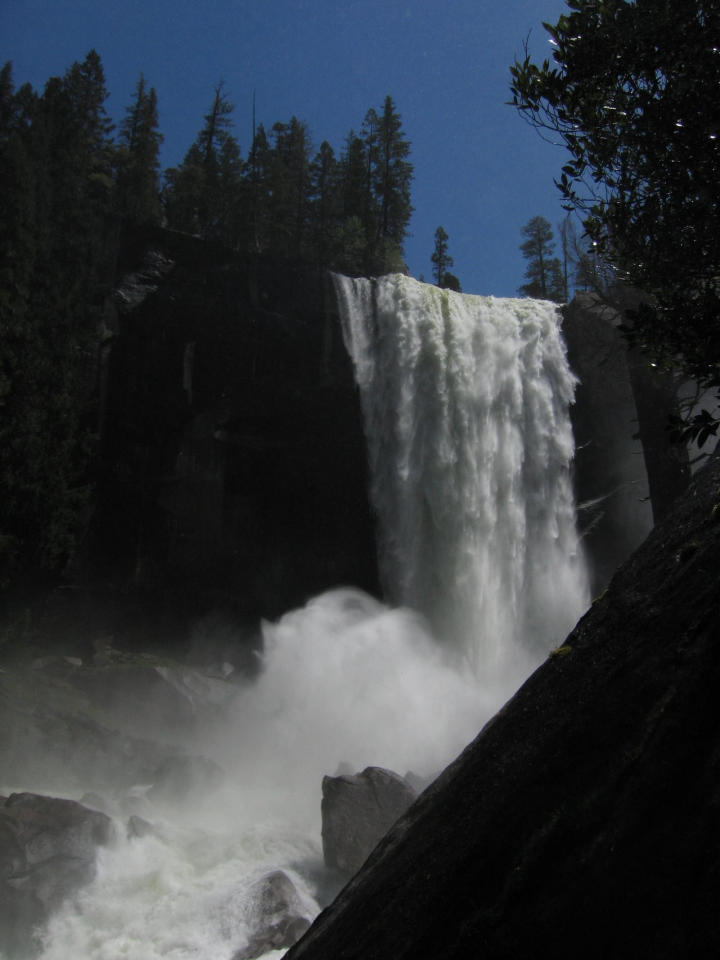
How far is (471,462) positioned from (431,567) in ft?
11.6

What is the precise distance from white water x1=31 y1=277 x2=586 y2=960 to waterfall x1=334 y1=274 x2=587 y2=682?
1.8 inches

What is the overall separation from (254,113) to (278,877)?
35954 mm

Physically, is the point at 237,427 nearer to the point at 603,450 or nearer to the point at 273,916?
the point at 603,450

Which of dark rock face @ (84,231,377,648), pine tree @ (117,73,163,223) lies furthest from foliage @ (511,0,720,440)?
pine tree @ (117,73,163,223)

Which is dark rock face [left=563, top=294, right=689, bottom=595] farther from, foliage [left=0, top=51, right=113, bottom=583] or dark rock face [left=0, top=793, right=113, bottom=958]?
dark rock face [left=0, top=793, right=113, bottom=958]

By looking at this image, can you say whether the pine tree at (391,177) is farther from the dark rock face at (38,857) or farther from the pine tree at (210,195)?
the dark rock face at (38,857)

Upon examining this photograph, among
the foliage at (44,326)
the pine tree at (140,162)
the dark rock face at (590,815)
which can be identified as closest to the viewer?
the dark rock face at (590,815)

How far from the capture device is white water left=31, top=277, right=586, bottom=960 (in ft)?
62.4

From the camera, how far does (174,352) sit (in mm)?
24656

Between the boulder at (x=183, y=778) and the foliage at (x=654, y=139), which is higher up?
the foliage at (x=654, y=139)

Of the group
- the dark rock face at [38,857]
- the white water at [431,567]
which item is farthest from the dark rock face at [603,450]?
the dark rock face at [38,857]

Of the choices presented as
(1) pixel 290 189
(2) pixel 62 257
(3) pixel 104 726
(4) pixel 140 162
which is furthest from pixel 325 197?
(3) pixel 104 726

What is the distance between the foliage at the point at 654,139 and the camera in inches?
164

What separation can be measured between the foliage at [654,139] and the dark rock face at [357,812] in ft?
33.8
